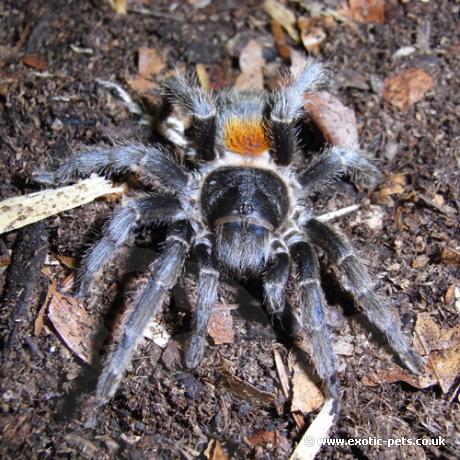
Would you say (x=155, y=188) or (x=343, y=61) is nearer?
(x=155, y=188)

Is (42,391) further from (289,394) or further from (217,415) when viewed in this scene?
(289,394)

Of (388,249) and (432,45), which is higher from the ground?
(432,45)

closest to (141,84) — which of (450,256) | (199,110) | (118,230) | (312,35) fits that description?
(199,110)

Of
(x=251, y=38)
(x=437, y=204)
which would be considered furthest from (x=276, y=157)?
(x=251, y=38)

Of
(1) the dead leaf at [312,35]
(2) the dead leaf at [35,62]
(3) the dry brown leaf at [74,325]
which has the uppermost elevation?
(1) the dead leaf at [312,35]

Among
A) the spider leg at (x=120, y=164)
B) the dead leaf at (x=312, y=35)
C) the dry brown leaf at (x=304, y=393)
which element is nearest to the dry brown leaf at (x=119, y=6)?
the dead leaf at (x=312, y=35)

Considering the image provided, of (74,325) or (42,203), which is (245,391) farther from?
(42,203)

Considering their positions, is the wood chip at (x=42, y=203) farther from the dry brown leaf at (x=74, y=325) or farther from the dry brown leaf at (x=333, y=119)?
the dry brown leaf at (x=333, y=119)
